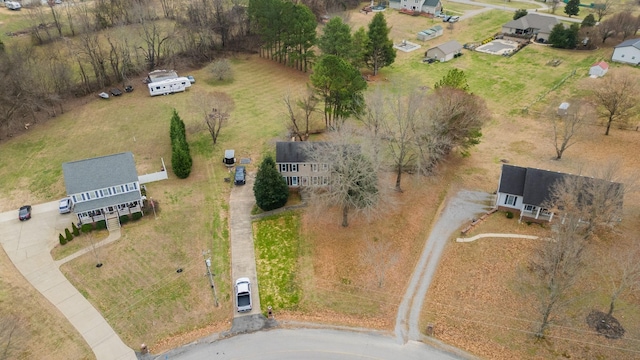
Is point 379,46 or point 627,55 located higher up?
point 379,46

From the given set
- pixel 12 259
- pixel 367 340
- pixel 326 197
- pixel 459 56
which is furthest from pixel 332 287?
pixel 459 56

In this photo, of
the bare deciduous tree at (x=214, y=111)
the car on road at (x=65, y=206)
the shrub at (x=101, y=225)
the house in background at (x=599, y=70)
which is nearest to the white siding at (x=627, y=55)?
the house in background at (x=599, y=70)

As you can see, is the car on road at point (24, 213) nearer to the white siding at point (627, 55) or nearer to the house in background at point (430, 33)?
the house in background at point (430, 33)

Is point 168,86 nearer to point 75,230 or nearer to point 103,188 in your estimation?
point 103,188

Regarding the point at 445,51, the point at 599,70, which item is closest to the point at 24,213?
the point at 445,51

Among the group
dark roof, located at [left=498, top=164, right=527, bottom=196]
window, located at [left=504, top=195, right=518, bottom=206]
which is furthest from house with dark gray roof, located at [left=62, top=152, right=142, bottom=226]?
window, located at [left=504, top=195, right=518, bottom=206]
